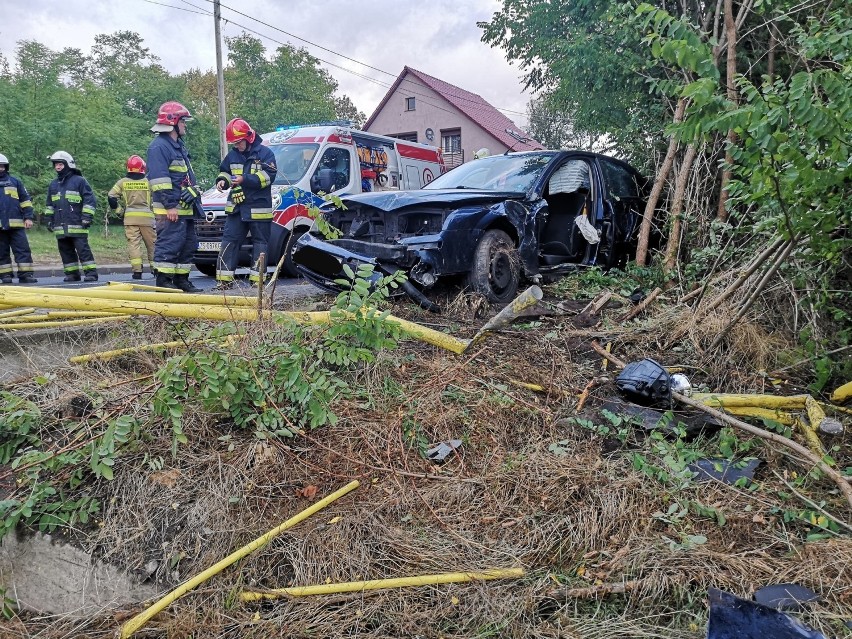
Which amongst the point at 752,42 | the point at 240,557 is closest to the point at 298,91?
the point at 752,42

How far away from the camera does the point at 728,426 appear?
2793mm

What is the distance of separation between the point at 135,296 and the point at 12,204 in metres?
5.70

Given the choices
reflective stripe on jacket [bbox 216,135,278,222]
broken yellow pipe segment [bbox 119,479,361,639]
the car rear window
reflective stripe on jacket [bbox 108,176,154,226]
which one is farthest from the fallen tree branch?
reflective stripe on jacket [bbox 108,176,154,226]

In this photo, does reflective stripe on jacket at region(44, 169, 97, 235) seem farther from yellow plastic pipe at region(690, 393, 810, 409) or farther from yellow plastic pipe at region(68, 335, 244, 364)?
yellow plastic pipe at region(690, 393, 810, 409)

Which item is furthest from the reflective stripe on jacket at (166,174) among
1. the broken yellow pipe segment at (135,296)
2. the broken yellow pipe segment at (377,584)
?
the broken yellow pipe segment at (377,584)

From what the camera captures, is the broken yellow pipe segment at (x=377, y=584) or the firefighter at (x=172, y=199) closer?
the broken yellow pipe segment at (x=377, y=584)

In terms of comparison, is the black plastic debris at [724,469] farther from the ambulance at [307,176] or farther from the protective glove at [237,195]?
the ambulance at [307,176]

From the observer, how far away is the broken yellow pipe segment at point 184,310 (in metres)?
2.81

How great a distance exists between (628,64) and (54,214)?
8108 mm

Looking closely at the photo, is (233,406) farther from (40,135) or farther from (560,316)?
(40,135)

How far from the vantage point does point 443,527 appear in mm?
2258

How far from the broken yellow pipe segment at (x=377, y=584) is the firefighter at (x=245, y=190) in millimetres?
3876

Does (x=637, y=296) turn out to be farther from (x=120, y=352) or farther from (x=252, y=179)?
(x=120, y=352)

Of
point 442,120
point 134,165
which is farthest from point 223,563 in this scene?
point 442,120
